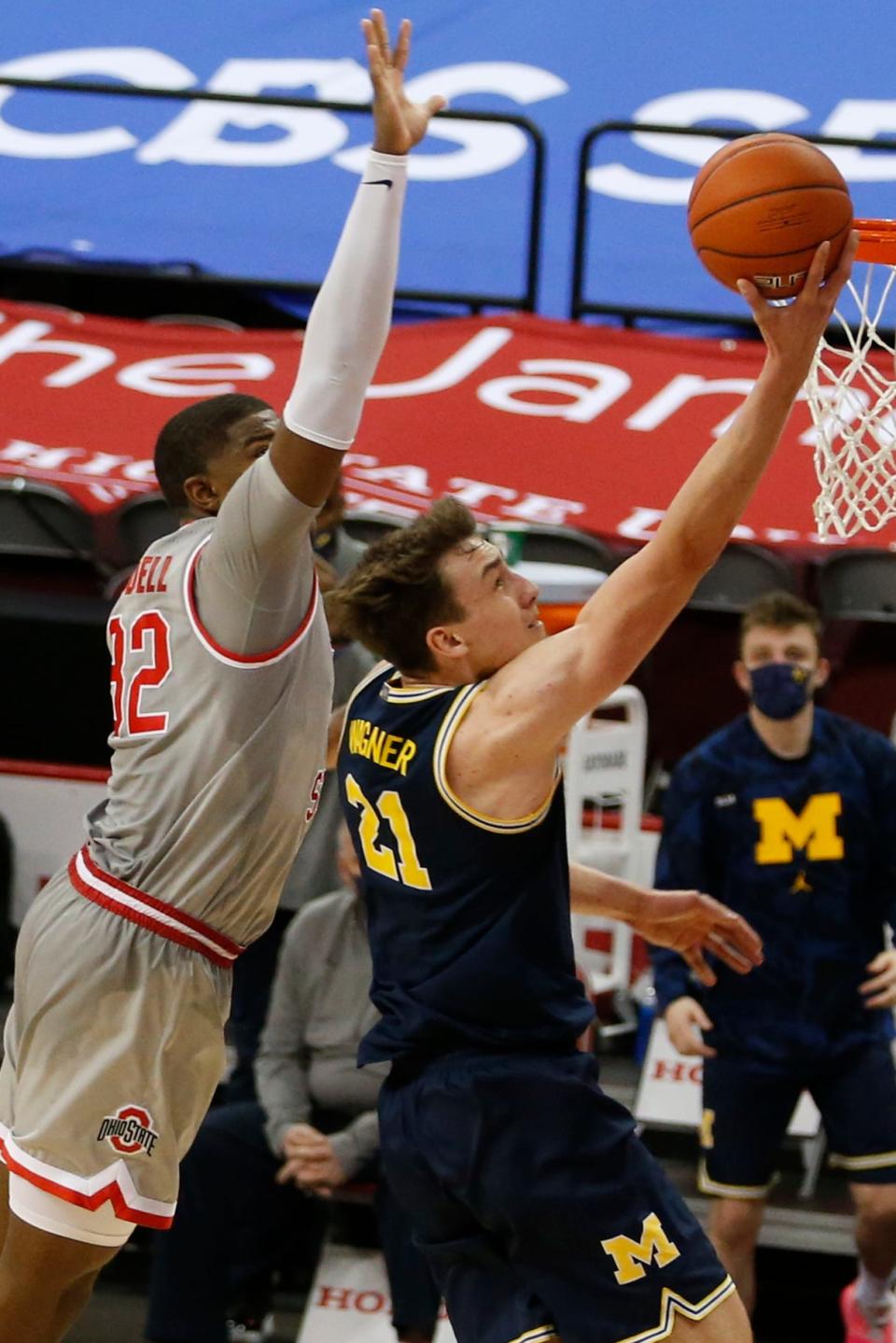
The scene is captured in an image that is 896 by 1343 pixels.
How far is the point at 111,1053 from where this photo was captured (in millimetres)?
3561

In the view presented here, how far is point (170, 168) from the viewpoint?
10477 millimetres

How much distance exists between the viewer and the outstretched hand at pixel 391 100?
10.4ft

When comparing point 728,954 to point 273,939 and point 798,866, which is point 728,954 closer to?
point 798,866

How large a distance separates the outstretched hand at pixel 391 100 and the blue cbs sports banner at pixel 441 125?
6439mm

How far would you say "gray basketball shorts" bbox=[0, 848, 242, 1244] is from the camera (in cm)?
355

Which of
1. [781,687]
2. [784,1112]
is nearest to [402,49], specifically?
[781,687]

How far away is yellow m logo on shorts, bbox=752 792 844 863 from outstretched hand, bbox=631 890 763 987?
1.67m

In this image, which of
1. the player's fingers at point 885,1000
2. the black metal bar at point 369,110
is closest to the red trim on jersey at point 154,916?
the player's fingers at point 885,1000

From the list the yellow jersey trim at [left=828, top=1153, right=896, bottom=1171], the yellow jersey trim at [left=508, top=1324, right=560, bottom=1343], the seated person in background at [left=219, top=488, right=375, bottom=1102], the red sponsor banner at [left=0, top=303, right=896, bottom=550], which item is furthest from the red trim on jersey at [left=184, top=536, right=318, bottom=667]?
the red sponsor banner at [left=0, top=303, right=896, bottom=550]

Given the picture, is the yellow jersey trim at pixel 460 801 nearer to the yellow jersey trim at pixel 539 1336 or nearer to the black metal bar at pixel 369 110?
the yellow jersey trim at pixel 539 1336

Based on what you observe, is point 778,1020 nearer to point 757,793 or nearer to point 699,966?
point 757,793

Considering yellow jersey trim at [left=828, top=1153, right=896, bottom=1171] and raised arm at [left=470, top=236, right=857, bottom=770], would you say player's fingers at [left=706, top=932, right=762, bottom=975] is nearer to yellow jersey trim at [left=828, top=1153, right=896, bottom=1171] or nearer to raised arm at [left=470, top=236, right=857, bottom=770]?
raised arm at [left=470, top=236, right=857, bottom=770]

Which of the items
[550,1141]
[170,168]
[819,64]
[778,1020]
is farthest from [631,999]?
[819,64]

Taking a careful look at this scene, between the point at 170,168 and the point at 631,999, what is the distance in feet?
18.5
